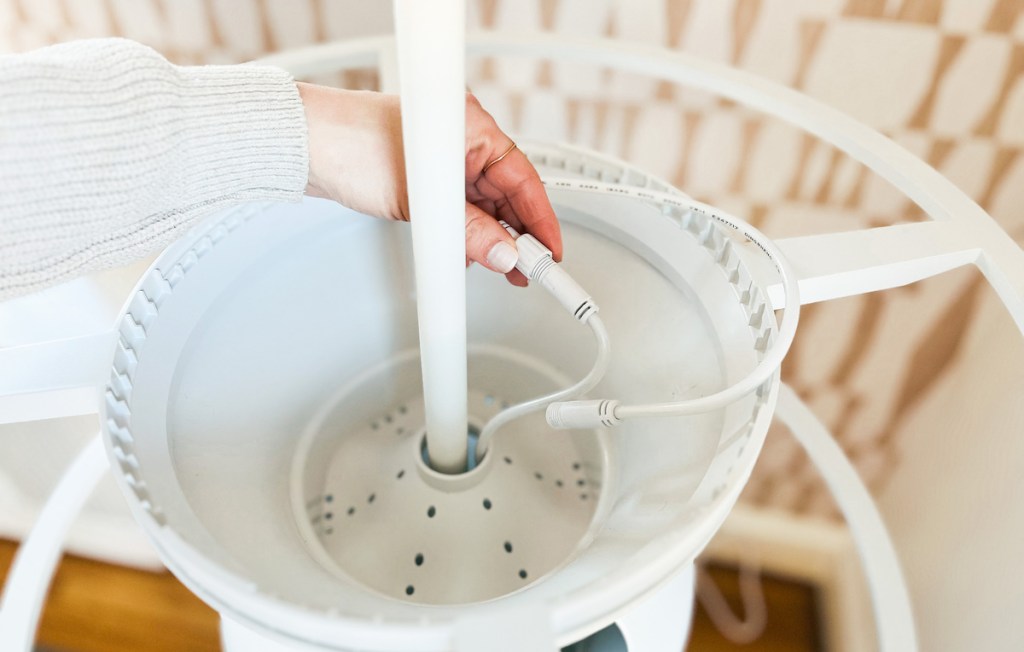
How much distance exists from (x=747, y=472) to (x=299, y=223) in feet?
1.16

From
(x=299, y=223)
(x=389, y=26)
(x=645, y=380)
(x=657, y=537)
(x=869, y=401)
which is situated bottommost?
(x=657, y=537)

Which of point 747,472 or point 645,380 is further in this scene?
point 645,380

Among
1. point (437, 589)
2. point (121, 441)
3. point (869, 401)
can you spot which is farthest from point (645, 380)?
point (869, 401)

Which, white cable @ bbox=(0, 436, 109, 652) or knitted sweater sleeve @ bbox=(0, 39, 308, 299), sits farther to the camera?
white cable @ bbox=(0, 436, 109, 652)

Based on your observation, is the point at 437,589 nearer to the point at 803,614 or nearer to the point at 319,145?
the point at 319,145

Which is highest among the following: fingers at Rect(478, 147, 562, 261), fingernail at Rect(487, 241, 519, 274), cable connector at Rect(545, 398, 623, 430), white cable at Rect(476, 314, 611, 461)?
fingers at Rect(478, 147, 562, 261)

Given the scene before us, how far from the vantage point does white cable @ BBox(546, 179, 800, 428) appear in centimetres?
38

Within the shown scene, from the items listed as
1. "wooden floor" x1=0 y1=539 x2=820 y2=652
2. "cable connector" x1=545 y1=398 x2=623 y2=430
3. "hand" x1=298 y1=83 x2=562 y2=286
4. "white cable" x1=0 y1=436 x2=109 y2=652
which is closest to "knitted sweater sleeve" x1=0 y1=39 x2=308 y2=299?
"hand" x1=298 y1=83 x2=562 y2=286

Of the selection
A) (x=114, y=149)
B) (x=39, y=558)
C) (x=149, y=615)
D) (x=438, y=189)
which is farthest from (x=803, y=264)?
(x=149, y=615)

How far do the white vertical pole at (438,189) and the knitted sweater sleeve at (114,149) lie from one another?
0.41 feet

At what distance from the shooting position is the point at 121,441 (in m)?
0.39

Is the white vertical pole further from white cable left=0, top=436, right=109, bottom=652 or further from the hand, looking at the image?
white cable left=0, top=436, right=109, bottom=652

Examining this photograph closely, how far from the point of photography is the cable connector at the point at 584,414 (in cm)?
42

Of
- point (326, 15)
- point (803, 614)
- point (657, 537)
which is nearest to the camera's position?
point (657, 537)
